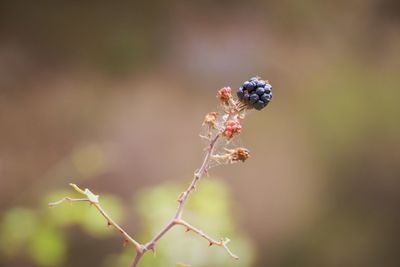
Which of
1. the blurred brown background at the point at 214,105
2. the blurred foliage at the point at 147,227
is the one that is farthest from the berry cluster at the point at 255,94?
the blurred brown background at the point at 214,105

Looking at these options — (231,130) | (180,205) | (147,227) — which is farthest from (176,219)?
(147,227)

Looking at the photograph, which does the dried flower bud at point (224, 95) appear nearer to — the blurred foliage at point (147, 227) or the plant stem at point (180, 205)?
the plant stem at point (180, 205)

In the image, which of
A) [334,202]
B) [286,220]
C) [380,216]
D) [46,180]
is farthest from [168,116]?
[380,216]

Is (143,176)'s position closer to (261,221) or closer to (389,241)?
(261,221)

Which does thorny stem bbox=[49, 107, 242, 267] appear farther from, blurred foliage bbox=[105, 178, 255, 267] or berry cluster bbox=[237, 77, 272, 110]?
blurred foliage bbox=[105, 178, 255, 267]

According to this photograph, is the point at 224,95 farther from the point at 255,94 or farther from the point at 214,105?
the point at 214,105

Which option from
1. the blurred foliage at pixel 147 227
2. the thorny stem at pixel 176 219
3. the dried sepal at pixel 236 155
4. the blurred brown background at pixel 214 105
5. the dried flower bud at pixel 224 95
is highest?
the blurred brown background at pixel 214 105

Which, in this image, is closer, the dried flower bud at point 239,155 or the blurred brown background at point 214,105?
the dried flower bud at point 239,155
